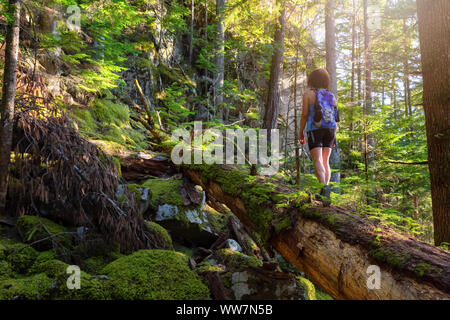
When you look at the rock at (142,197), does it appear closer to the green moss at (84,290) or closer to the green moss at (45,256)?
the green moss at (45,256)

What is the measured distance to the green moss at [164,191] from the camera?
5.68 meters

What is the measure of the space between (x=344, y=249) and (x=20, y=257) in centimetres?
376

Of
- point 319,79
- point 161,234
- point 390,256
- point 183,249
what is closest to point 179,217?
point 183,249

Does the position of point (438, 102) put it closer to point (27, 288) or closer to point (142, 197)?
point (142, 197)

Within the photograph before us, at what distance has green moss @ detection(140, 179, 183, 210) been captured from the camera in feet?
18.6

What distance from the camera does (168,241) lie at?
455cm

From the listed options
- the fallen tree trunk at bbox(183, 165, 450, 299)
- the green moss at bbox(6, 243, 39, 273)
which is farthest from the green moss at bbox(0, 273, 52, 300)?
the fallen tree trunk at bbox(183, 165, 450, 299)

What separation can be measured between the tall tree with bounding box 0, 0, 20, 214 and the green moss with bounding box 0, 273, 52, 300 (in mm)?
1346

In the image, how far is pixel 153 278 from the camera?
312 cm

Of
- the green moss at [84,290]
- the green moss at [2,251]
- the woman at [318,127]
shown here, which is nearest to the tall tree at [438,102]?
the woman at [318,127]

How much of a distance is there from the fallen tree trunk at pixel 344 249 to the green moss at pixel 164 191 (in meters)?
2.15
